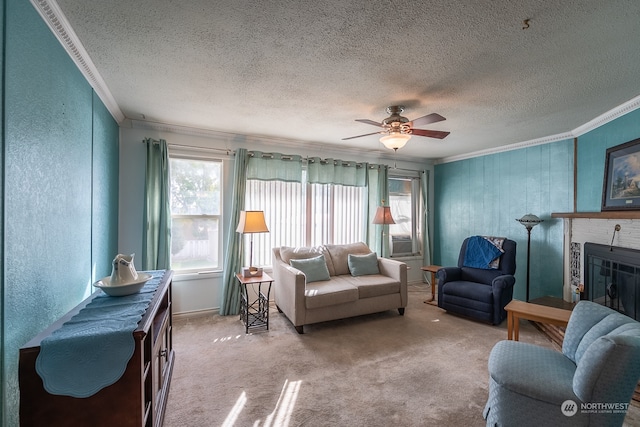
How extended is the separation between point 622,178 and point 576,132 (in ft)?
3.26

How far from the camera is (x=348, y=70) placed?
83.6 inches

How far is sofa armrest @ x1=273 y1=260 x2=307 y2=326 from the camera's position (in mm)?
3133

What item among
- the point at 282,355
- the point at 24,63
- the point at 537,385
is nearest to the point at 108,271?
the point at 282,355

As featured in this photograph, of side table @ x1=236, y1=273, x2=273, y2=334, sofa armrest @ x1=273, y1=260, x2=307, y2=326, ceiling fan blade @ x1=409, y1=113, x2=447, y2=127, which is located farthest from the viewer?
side table @ x1=236, y1=273, x2=273, y2=334

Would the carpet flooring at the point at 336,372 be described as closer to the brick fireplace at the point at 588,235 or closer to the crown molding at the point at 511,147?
the brick fireplace at the point at 588,235

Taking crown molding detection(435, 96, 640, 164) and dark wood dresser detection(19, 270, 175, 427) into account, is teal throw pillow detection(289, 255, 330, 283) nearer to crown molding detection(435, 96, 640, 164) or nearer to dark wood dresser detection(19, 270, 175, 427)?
dark wood dresser detection(19, 270, 175, 427)

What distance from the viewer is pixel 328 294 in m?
3.22

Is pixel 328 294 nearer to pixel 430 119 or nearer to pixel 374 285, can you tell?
pixel 374 285

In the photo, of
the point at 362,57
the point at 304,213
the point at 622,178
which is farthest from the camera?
the point at 304,213

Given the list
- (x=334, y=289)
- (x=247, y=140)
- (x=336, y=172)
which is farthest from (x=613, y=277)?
(x=247, y=140)

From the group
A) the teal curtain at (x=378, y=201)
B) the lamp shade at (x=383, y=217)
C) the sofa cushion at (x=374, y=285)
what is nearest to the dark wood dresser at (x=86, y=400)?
the sofa cushion at (x=374, y=285)

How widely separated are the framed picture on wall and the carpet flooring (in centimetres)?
161

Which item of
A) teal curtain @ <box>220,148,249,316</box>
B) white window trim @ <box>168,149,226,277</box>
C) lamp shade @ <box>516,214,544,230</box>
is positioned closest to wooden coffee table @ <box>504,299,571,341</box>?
lamp shade @ <box>516,214,544,230</box>

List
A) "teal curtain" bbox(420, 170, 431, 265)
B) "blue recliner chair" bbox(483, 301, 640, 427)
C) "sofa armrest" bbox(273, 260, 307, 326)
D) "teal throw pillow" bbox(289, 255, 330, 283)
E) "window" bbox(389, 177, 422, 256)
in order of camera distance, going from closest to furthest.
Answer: "blue recliner chair" bbox(483, 301, 640, 427) → "sofa armrest" bbox(273, 260, 307, 326) → "teal throw pillow" bbox(289, 255, 330, 283) → "window" bbox(389, 177, 422, 256) → "teal curtain" bbox(420, 170, 431, 265)
